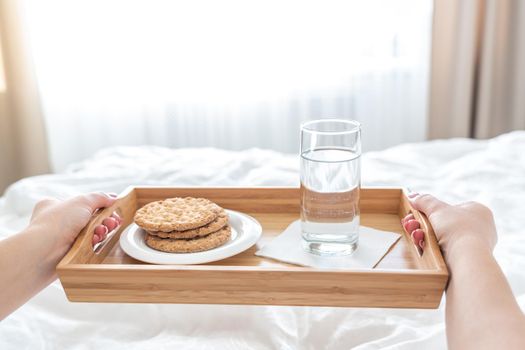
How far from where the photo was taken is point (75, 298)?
0.97 meters

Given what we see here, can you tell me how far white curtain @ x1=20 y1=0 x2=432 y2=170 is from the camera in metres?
3.06

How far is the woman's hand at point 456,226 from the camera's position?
949 millimetres

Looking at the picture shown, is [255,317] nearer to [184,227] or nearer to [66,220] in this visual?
[184,227]

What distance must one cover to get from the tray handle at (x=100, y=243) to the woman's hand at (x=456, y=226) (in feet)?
1.77

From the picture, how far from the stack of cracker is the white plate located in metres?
0.02

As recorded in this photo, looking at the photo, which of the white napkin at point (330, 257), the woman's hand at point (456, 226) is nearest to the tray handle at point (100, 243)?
the white napkin at point (330, 257)

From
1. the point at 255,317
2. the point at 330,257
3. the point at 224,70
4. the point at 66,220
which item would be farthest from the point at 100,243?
the point at 224,70

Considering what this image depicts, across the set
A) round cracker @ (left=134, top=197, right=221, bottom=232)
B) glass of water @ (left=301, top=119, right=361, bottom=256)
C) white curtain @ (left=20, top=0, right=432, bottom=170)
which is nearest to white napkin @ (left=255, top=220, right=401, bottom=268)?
glass of water @ (left=301, top=119, right=361, bottom=256)

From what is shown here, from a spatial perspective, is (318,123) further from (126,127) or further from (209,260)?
(126,127)

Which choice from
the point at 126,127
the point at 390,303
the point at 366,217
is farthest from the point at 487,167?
the point at 126,127

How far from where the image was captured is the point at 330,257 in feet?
3.45

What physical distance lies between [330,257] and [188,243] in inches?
9.7

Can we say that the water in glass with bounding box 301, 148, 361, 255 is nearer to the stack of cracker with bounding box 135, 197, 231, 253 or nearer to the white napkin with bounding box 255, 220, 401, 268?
the white napkin with bounding box 255, 220, 401, 268

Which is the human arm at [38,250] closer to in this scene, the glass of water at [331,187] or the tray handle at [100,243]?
the tray handle at [100,243]
